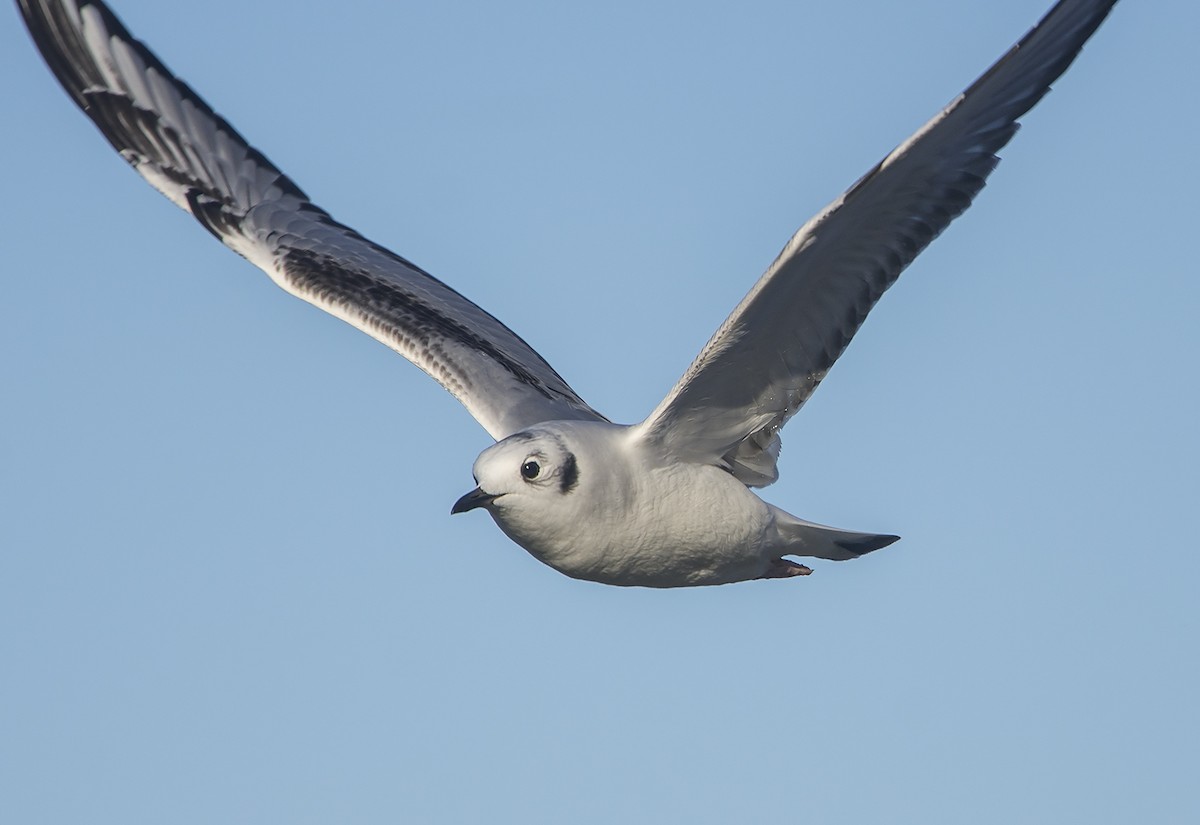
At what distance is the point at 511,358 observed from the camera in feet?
49.0

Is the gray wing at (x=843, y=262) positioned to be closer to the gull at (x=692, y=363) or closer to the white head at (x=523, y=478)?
the gull at (x=692, y=363)

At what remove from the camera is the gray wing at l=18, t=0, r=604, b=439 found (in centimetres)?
1431

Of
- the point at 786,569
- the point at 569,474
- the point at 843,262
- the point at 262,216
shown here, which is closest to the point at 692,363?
the point at 569,474

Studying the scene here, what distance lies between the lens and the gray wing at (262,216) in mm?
14312

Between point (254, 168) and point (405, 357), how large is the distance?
3.56 m

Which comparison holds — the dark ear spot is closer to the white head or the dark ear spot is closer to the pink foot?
the white head

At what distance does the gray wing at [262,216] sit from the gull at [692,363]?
2cm

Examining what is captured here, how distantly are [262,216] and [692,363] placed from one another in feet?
20.6

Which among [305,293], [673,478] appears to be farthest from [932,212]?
[305,293]

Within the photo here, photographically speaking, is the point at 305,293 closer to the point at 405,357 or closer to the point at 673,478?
the point at 405,357

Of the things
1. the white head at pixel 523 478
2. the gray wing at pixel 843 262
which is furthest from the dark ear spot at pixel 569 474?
the gray wing at pixel 843 262

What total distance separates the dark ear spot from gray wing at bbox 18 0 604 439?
8.21 ft

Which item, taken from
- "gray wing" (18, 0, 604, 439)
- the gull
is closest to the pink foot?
the gull

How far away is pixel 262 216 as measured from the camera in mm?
16062
